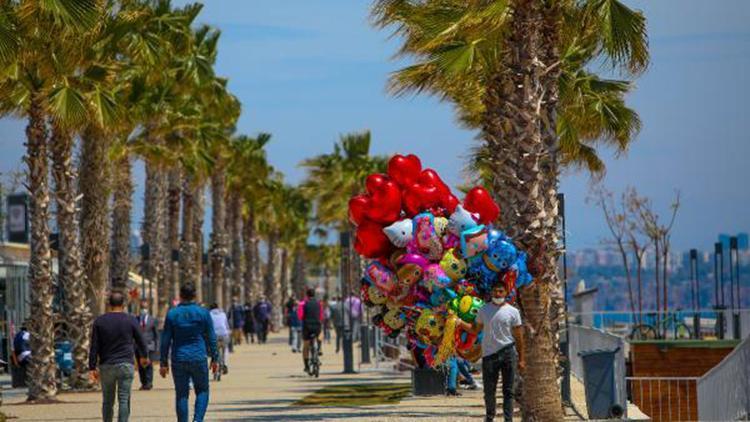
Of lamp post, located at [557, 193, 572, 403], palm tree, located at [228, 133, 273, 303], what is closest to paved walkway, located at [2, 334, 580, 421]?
lamp post, located at [557, 193, 572, 403]

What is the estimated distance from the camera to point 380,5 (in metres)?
21.1

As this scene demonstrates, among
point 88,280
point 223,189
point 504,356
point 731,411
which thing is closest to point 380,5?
point 504,356

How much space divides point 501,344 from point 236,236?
56321mm

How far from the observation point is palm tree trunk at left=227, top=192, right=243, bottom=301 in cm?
7256

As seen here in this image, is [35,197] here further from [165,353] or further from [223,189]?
[223,189]

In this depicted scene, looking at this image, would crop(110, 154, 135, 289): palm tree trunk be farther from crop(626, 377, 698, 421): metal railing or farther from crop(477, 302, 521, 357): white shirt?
crop(477, 302, 521, 357): white shirt

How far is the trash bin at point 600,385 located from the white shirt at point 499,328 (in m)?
1.79

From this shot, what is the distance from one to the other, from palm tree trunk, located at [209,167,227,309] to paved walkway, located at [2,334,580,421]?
27.6m

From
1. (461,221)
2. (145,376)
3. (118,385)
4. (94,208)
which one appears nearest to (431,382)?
(461,221)

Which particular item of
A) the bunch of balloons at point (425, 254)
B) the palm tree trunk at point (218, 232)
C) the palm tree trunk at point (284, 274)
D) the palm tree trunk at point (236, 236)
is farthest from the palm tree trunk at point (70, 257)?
the palm tree trunk at point (284, 274)

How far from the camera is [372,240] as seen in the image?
22.7 m

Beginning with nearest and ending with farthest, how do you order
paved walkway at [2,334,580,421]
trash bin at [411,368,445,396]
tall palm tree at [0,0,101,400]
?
paved walkway at [2,334,580,421] < trash bin at [411,368,445,396] < tall palm tree at [0,0,101,400]

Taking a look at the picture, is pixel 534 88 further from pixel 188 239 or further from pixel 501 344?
pixel 188 239

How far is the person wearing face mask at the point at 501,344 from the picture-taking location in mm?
17250
